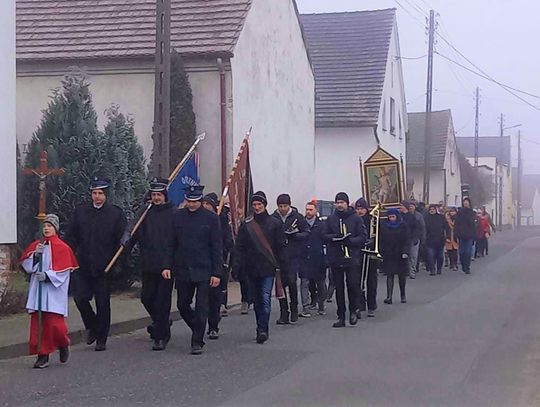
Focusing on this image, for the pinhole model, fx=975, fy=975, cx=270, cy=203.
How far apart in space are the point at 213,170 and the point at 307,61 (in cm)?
814

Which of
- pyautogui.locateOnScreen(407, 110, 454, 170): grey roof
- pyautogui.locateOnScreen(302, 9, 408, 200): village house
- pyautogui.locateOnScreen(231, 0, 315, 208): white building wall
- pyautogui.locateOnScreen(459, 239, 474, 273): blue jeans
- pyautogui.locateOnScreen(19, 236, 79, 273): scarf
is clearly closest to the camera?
pyautogui.locateOnScreen(19, 236, 79, 273): scarf

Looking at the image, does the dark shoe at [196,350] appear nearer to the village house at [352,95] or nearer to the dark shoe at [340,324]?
the dark shoe at [340,324]

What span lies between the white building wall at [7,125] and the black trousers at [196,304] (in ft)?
11.6

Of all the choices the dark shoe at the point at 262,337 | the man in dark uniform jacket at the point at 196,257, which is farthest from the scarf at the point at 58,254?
the dark shoe at the point at 262,337

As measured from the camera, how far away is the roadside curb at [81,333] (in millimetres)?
11000

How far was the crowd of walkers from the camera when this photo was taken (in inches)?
407

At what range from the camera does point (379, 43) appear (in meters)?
39.2

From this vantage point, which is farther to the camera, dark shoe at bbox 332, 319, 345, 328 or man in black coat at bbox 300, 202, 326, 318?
man in black coat at bbox 300, 202, 326, 318

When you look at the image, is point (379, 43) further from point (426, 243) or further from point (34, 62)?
point (34, 62)

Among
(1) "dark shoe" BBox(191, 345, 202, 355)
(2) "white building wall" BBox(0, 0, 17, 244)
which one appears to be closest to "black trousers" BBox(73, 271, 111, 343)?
(1) "dark shoe" BBox(191, 345, 202, 355)

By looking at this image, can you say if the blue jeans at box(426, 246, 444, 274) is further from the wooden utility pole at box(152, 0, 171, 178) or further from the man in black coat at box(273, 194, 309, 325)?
the wooden utility pole at box(152, 0, 171, 178)

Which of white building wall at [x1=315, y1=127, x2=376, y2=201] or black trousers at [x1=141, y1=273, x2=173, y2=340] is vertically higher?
white building wall at [x1=315, y1=127, x2=376, y2=201]

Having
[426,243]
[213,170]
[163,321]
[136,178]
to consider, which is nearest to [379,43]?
[426,243]

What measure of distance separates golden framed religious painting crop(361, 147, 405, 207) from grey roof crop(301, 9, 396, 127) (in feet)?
52.9
